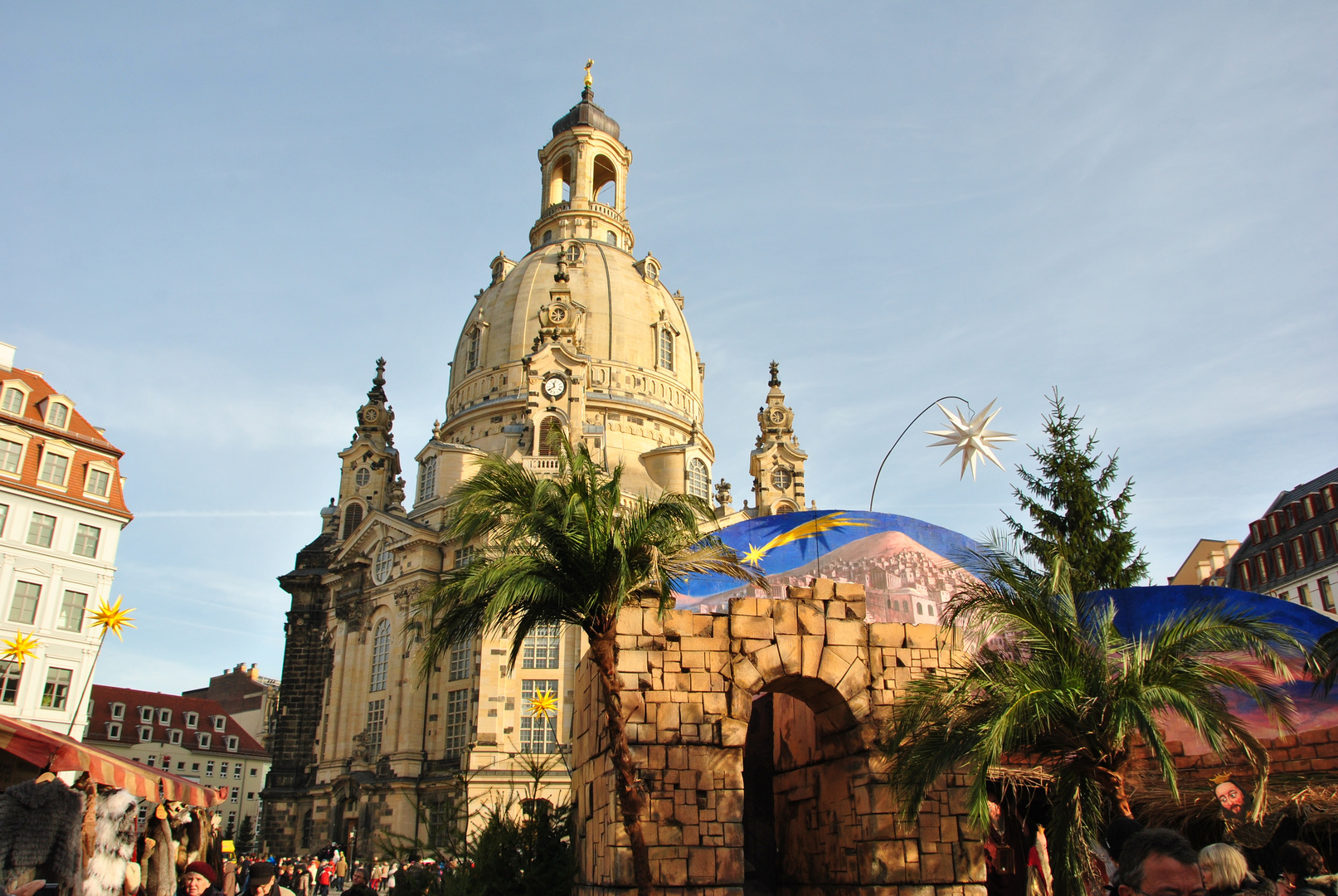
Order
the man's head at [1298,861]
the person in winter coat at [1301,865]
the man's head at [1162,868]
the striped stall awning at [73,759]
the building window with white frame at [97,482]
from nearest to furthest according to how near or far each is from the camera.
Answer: the man's head at [1162,868] < the person in winter coat at [1301,865] < the man's head at [1298,861] < the striped stall awning at [73,759] < the building window with white frame at [97,482]

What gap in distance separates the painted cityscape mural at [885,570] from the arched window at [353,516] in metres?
35.5

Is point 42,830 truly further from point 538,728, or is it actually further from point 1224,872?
point 538,728

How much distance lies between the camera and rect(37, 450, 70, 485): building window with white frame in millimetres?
36750

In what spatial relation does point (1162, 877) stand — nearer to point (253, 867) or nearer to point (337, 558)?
point (253, 867)

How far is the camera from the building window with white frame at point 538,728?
1460 inches

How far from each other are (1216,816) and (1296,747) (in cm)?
280

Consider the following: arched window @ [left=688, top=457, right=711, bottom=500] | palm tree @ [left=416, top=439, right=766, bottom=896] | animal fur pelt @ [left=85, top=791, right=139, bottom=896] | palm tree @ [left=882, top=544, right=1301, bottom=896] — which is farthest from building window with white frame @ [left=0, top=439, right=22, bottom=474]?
palm tree @ [left=882, top=544, right=1301, bottom=896]

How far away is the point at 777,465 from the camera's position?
5316 cm

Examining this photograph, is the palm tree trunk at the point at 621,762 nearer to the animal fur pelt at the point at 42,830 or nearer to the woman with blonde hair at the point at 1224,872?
the animal fur pelt at the point at 42,830

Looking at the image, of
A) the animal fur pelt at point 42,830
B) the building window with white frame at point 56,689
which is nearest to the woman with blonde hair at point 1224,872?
the animal fur pelt at point 42,830

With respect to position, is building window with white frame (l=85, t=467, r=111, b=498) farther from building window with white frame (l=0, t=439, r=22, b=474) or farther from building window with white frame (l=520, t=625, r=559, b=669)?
building window with white frame (l=520, t=625, r=559, b=669)

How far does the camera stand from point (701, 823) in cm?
1399

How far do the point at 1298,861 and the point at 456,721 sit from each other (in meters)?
36.8

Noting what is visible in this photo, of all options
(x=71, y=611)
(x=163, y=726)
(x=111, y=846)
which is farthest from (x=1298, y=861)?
(x=163, y=726)
